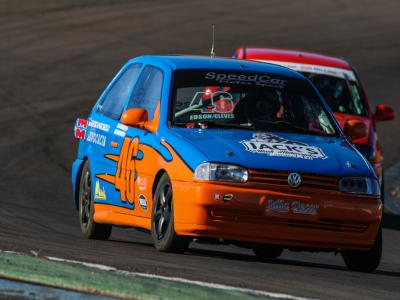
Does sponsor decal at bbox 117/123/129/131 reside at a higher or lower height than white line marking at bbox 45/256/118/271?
lower

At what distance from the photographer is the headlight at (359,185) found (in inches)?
375

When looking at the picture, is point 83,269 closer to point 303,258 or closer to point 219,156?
point 219,156

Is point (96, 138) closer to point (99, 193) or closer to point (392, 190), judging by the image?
point (99, 193)

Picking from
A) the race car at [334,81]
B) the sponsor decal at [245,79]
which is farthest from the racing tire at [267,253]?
the race car at [334,81]

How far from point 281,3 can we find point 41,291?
A: 1137 inches

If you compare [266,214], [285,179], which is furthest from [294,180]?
[266,214]

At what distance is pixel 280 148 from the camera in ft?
31.5

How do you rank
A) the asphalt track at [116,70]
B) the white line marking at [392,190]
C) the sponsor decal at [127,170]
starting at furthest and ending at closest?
the white line marking at [392,190] → the sponsor decal at [127,170] → the asphalt track at [116,70]

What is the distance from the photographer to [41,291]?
6.52 meters

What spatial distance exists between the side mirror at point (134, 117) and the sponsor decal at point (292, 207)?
4.67 ft

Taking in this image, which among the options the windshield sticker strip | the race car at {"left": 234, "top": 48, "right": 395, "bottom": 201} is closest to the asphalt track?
the race car at {"left": 234, "top": 48, "right": 395, "bottom": 201}

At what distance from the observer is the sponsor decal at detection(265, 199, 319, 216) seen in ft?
30.6

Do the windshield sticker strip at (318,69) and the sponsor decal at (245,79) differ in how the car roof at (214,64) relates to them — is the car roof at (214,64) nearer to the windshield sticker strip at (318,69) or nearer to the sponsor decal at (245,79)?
the sponsor decal at (245,79)

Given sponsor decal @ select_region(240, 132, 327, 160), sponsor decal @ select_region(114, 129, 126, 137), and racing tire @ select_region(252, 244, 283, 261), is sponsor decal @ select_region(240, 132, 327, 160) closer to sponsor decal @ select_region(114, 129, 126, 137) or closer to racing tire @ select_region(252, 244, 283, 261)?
sponsor decal @ select_region(114, 129, 126, 137)
